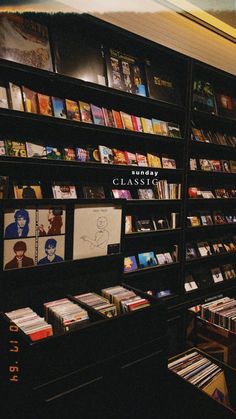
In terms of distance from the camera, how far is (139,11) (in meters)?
2.65

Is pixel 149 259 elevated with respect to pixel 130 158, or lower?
lower

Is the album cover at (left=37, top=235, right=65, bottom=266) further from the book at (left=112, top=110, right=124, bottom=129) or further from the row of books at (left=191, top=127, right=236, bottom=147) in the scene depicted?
the row of books at (left=191, top=127, right=236, bottom=147)

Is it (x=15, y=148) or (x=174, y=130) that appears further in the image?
(x=174, y=130)

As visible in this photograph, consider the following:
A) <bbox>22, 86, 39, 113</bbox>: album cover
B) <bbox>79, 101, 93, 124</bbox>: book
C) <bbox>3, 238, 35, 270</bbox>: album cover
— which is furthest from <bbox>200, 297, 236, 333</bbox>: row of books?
<bbox>22, 86, 39, 113</bbox>: album cover

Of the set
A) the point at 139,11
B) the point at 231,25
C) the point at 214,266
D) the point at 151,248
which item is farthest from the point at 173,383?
the point at 231,25

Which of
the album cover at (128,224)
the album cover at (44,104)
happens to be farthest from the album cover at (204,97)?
the album cover at (44,104)

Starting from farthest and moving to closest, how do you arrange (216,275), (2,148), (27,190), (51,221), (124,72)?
1. (216,275)
2. (124,72)
3. (27,190)
4. (2,148)
5. (51,221)

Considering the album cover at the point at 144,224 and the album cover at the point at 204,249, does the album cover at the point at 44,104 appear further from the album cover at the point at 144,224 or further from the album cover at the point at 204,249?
the album cover at the point at 204,249

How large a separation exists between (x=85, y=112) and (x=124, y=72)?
0.53 meters

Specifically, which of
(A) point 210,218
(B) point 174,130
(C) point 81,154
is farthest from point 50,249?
(A) point 210,218

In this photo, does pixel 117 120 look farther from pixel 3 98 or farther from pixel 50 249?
pixel 50 249

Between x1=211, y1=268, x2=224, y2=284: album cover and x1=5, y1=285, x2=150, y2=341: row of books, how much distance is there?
1.63 m

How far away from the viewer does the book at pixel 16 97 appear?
1886 millimetres

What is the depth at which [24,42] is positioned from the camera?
6.28ft
